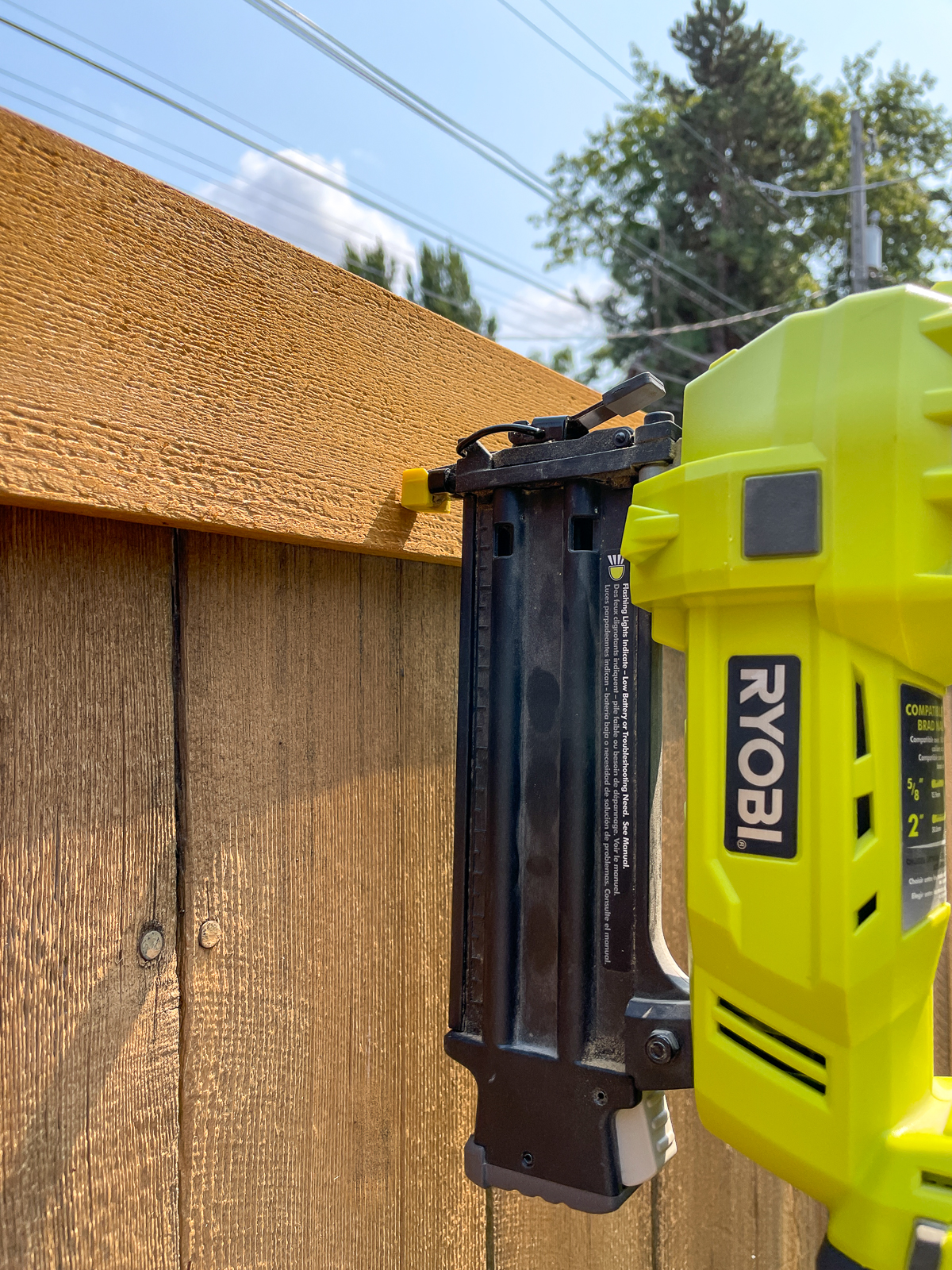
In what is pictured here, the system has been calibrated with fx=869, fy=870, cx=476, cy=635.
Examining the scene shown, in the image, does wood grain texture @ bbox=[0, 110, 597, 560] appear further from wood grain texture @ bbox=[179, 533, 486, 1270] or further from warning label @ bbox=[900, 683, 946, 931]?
warning label @ bbox=[900, 683, 946, 931]

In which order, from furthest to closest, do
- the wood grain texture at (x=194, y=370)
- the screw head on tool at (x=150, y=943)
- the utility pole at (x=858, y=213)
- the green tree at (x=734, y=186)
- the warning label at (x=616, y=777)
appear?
the green tree at (x=734, y=186) → the utility pole at (x=858, y=213) → the warning label at (x=616, y=777) → the screw head on tool at (x=150, y=943) → the wood grain texture at (x=194, y=370)

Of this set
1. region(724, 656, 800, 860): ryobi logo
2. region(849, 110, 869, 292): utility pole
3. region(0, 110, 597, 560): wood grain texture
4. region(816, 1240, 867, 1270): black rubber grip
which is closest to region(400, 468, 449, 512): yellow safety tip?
region(0, 110, 597, 560): wood grain texture

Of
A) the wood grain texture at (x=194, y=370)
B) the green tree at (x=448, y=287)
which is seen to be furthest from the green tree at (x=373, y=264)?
the wood grain texture at (x=194, y=370)

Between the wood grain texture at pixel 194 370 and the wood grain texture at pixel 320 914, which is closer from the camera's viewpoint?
the wood grain texture at pixel 194 370

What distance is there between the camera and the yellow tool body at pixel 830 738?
0.60 m

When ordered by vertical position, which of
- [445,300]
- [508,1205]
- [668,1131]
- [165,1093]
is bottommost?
[508,1205]

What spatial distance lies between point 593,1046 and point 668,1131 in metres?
0.12

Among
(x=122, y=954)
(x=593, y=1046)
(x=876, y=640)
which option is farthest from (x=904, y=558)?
(x=122, y=954)

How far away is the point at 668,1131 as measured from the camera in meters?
0.82

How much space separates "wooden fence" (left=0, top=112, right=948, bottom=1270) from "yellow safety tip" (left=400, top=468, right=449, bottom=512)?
2 cm

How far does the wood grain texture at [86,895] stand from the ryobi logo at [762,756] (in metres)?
0.45

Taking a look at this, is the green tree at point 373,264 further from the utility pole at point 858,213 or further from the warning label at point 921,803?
the warning label at point 921,803

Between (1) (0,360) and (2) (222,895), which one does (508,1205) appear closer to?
(2) (222,895)

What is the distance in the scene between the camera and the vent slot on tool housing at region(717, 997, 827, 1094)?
64 centimetres
